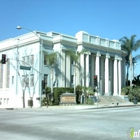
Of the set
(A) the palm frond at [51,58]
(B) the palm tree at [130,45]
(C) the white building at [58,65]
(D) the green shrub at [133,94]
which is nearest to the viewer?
(A) the palm frond at [51,58]

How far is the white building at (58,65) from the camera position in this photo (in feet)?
140

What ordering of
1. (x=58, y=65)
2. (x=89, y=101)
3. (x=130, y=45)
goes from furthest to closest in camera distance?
1. (x=130, y=45)
2. (x=58, y=65)
3. (x=89, y=101)

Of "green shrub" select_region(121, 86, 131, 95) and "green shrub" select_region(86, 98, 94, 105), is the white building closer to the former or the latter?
"green shrub" select_region(121, 86, 131, 95)

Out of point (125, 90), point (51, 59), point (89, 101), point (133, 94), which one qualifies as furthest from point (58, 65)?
point (125, 90)

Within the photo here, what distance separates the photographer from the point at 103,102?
143 feet

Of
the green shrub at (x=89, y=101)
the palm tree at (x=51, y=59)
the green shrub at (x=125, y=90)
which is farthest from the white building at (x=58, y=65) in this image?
the green shrub at (x=89, y=101)

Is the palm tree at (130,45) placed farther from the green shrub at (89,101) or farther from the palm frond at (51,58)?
the palm frond at (51,58)

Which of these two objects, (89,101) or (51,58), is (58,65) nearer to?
(51,58)

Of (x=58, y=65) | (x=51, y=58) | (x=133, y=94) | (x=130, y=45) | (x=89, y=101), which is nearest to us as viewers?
(x=51, y=58)

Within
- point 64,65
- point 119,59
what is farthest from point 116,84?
point 64,65

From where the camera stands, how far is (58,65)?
43.2m

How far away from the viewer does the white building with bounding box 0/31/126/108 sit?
42594 mm

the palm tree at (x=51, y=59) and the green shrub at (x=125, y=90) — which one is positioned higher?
the palm tree at (x=51, y=59)

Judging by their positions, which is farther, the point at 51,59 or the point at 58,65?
the point at 58,65
